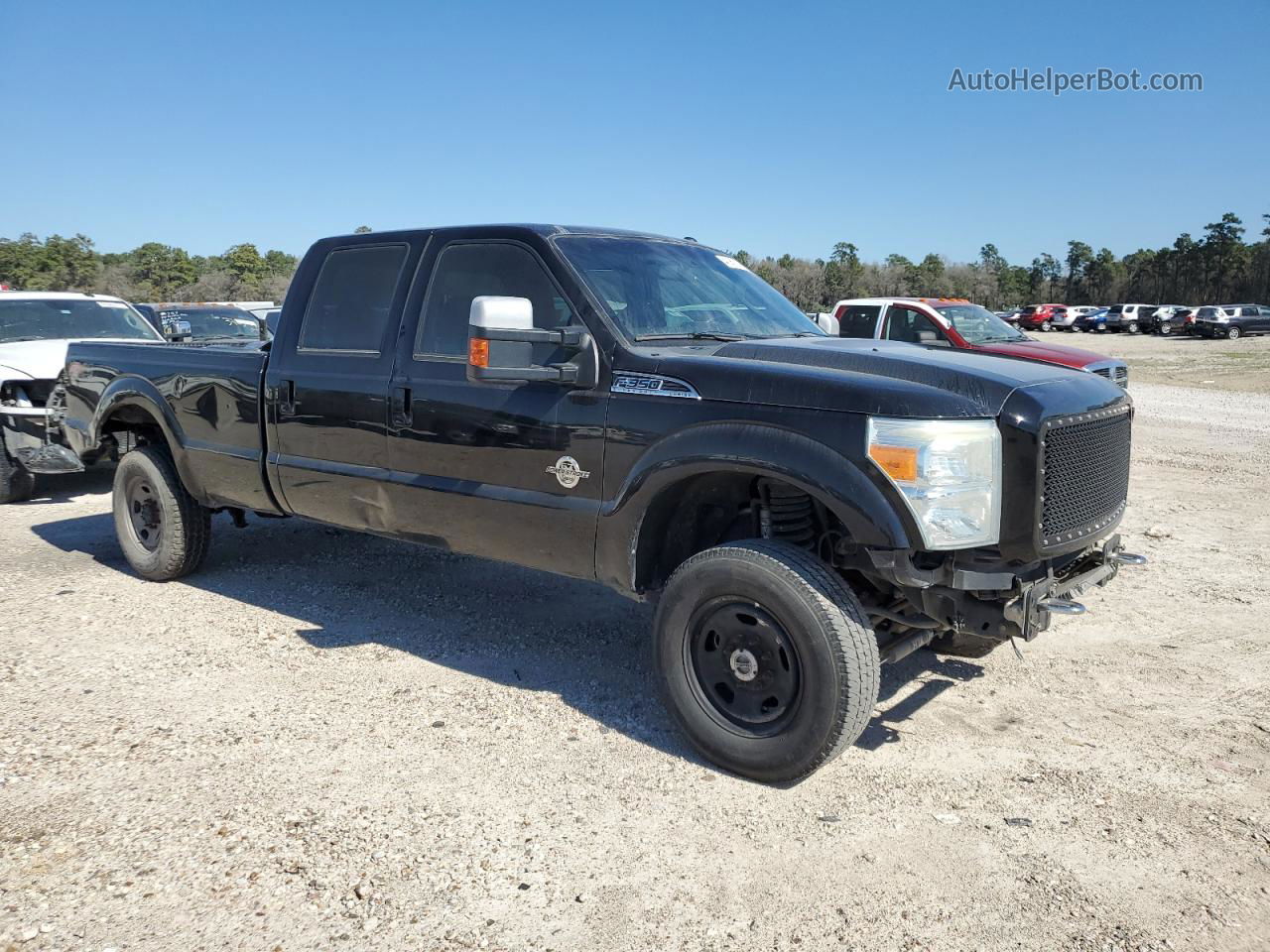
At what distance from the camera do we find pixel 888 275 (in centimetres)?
7700

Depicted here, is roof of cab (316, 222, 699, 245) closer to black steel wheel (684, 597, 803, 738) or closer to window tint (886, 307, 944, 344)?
black steel wheel (684, 597, 803, 738)

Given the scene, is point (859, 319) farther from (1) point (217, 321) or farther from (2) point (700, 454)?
(2) point (700, 454)

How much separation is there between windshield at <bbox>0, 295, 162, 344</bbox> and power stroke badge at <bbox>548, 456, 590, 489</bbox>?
7.41m

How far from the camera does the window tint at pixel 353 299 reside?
4.78 metres

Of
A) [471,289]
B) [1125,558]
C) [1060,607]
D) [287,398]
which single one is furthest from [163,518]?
[1125,558]

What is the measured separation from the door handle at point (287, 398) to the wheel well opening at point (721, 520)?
2229 mm

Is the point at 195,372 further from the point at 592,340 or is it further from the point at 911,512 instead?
the point at 911,512

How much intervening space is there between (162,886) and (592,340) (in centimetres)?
239

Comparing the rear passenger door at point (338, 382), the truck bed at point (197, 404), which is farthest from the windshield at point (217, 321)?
the rear passenger door at point (338, 382)

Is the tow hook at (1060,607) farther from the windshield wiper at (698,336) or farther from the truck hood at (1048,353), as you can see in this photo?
the truck hood at (1048,353)

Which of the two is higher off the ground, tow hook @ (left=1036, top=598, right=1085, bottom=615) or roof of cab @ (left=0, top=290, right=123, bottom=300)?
roof of cab @ (left=0, top=290, right=123, bottom=300)

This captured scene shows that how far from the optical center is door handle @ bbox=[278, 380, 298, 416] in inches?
199

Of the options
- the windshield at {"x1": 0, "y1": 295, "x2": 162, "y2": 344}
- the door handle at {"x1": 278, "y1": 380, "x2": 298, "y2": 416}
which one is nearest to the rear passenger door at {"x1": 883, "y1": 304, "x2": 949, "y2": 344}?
the windshield at {"x1": 0, "y1": 295, "x2": 162, "y2": 344}

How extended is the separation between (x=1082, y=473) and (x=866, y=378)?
2.96 feet
